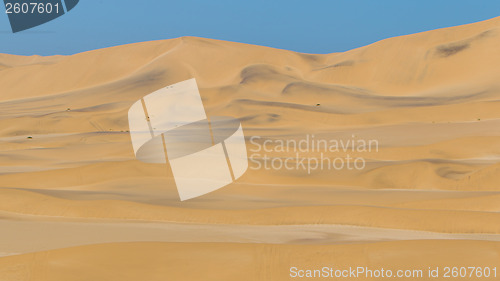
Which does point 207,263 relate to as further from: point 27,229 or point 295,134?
point 295,134

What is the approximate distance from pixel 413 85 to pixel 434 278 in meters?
68.5

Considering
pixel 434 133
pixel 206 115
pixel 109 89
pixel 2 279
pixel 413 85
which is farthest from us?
pixel 109 89

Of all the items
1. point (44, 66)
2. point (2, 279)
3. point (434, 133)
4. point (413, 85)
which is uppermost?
point (44, 66)

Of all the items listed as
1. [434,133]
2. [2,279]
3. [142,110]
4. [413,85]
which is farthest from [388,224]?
[413,85]

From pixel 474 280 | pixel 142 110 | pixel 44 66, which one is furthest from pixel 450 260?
pixel 44 66

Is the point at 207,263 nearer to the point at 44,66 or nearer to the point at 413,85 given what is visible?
the point at 413,85

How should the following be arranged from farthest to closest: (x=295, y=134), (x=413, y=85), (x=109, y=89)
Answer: (x=109, y=89) → (x=413, y=85) → (x=295, y=134)

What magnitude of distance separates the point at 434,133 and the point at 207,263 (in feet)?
98.6

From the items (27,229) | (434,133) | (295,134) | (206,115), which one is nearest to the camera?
(27,229)

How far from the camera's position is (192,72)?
80.9 m

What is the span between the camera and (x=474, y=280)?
8711 mm

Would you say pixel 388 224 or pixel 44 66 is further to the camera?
pixel 44 66

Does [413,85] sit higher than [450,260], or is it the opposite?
[413,85]

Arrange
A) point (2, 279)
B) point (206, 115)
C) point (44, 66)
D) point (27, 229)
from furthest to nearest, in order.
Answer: point (44, 66) < point (206, 115) < point (27, 229) < point (2, 279)
